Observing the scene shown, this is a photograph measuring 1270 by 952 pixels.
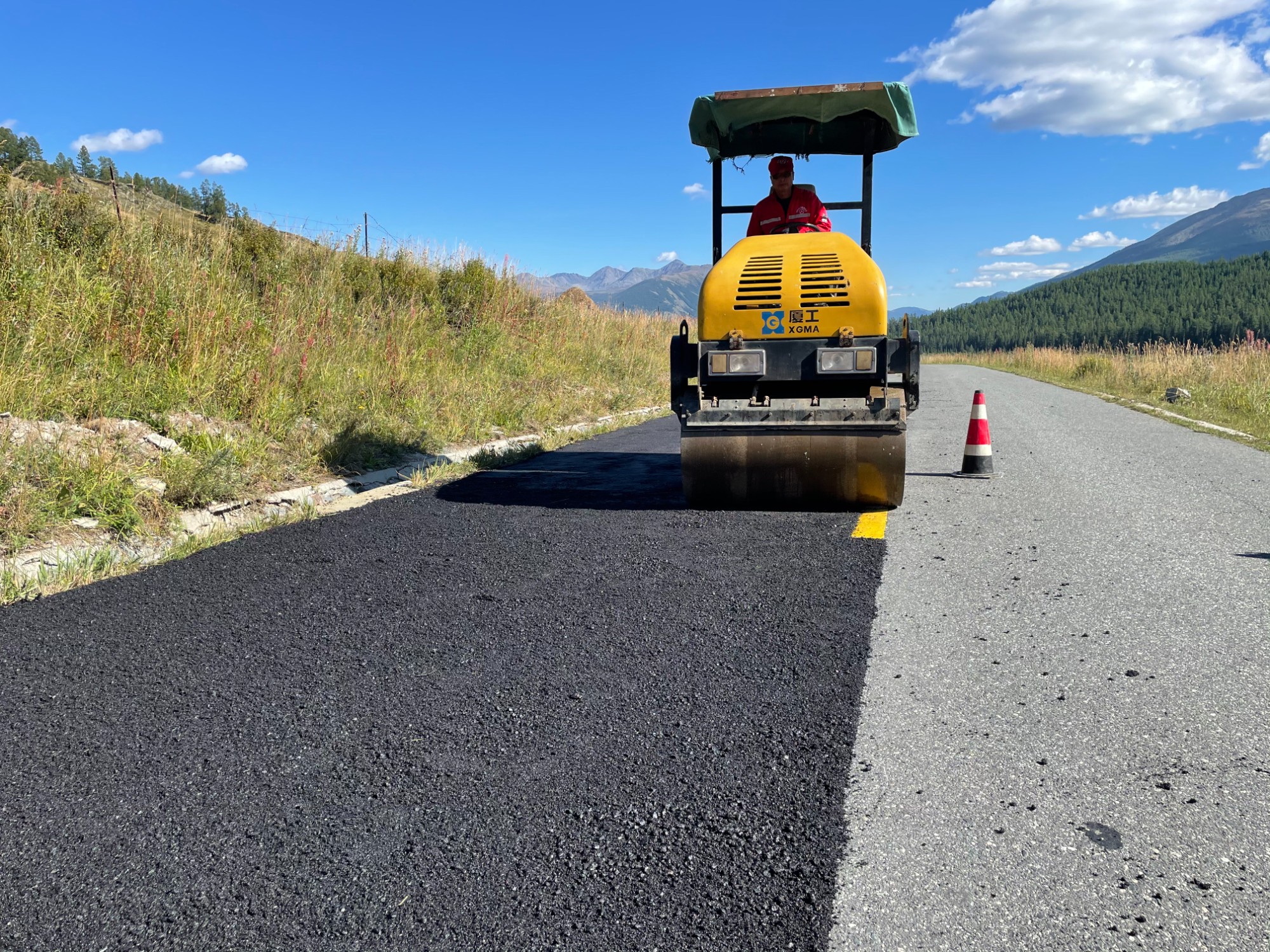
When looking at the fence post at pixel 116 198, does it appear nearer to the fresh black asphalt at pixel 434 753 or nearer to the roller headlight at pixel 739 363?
the fresh black asphalt at pixel 434 753

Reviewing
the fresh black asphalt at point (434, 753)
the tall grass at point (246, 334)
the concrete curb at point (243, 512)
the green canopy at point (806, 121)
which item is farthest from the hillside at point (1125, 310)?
the fresh black asphalt at point (434, 753)

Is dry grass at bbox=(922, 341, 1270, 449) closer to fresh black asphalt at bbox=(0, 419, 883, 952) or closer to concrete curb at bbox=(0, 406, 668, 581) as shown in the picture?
fresh black asphalt at bbox=(0, 419, 883, 952)

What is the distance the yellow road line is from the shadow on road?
4.50 feet

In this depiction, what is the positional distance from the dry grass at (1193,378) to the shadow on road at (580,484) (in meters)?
7.17

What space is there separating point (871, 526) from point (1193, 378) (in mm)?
18125

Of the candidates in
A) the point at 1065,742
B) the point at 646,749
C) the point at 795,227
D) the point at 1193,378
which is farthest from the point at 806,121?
the point at 1193,378

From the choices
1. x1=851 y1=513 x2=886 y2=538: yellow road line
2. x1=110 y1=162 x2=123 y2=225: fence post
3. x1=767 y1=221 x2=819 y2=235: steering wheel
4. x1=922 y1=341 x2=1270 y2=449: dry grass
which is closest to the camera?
x1=851 y1=513 x2=886 y2=538: yellow road line

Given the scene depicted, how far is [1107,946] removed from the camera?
1741 mm

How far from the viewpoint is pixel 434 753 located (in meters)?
2.61

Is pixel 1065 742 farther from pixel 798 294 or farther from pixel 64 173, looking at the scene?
pixel 64 173

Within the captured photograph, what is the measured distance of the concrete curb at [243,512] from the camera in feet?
14.8

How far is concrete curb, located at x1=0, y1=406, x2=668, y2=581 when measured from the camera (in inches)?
178

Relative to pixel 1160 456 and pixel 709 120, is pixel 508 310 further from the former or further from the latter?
pixel 1160 456

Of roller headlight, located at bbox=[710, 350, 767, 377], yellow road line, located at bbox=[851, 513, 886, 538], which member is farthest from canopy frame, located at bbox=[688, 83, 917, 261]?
yellow road line, located at bbox=[851, 513, 886, 538]
